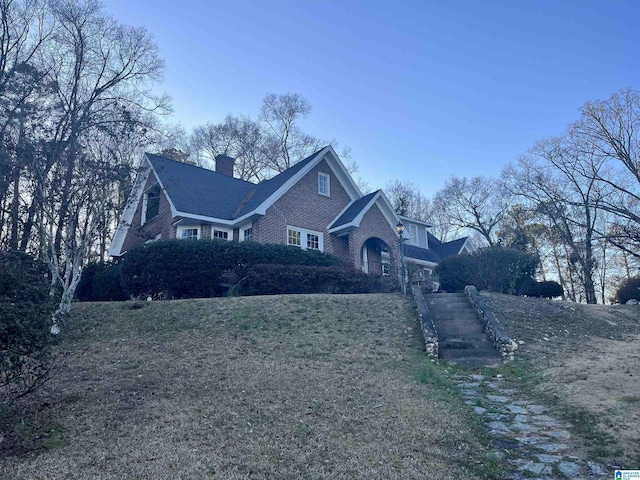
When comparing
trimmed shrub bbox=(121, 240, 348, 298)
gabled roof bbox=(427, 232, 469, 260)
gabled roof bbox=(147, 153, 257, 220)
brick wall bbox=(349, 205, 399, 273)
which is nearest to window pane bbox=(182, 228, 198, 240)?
gabled roof bbox=(147, 153, 257, 220)

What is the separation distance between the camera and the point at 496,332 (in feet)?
35.3

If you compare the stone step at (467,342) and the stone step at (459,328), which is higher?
A: the stone step at (459,328)

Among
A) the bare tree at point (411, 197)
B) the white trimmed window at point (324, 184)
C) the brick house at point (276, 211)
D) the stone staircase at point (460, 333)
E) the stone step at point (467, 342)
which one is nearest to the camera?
the stone staircase at point (460, 333)

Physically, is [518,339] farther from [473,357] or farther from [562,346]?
[473,357]

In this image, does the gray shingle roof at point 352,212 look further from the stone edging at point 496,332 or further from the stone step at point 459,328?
the stone step at point 459,328

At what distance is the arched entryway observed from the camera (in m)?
21.8

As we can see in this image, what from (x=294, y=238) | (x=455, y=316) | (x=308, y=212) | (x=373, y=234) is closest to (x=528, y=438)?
(x=455, y=316)

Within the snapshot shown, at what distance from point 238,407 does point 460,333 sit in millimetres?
7198

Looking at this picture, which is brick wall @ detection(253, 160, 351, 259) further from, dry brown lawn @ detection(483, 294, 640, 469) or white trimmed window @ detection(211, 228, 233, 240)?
dry brown lawn @ detection(483, 294, 640, 469)

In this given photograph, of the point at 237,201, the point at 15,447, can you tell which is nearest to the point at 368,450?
the point at 15,447

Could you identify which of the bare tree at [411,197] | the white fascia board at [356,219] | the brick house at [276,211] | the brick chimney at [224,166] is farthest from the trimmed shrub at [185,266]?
the bare tree at [411,197]

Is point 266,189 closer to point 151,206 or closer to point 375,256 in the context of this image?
point 151,206

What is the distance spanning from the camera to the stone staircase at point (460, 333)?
1027 cm

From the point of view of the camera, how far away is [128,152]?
12.4 metres
